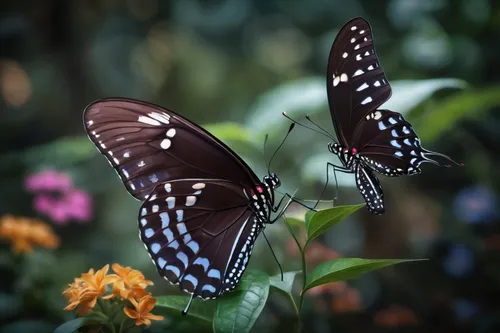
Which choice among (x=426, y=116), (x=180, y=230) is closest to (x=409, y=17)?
(x=426, y=116)

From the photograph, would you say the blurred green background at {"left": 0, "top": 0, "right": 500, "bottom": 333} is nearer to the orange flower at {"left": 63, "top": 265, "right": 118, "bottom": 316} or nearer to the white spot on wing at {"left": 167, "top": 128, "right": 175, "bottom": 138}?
the orange flower at {"left": 63, "top": 265, "right": 118, "bottom": 316}

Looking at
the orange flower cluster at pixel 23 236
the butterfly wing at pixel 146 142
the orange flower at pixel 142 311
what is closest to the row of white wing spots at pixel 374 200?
the butterfly wing at pixel 146 142

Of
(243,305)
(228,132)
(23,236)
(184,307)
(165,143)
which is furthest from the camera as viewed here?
(228,132)

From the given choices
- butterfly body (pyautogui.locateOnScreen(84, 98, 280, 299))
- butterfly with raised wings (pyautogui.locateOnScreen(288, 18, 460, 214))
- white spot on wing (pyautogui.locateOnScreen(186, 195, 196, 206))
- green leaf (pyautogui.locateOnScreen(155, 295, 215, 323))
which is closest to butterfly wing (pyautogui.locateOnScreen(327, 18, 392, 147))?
butterfly with raised wings (pyautogui.locateOnScreen(288, 18, 460, 214))

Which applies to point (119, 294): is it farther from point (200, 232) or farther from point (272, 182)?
point (272, 182)

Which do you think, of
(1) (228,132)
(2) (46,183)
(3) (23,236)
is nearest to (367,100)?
(1) (228,132)

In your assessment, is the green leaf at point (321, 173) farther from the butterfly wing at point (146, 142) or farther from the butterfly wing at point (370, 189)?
the butterfly wing at point (146, 142)
